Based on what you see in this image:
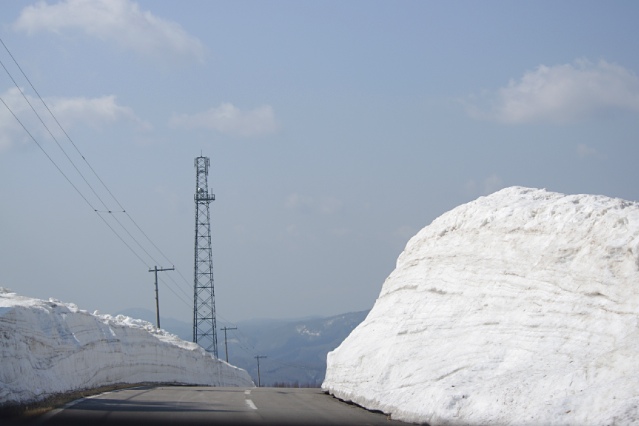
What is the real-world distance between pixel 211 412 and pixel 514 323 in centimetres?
658

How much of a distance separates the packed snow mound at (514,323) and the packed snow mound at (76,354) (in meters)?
8.50

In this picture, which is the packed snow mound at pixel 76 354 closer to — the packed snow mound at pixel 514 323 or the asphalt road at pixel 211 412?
the asphalt road at pixel 211 412

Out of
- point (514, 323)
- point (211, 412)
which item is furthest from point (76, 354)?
point (514, 323)

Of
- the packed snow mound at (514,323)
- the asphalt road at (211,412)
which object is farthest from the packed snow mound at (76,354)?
the packed snow mound at (514,323)

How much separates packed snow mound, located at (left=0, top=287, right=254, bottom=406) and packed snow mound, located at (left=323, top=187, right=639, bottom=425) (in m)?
8.50

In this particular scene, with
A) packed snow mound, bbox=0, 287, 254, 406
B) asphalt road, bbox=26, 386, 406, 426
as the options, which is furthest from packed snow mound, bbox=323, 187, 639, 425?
packed snow mound, bbox=0, 287, 254, 406

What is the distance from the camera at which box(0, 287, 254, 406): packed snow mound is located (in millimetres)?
22431

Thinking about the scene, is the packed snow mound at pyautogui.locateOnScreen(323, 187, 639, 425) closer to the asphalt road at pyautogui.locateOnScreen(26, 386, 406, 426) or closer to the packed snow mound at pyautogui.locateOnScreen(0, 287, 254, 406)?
the asphalt road at pyautogui.locateOnScreen(26, 386, 406, 426)

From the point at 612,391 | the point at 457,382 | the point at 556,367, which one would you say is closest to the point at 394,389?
the point at 457,382

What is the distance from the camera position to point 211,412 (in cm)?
1819

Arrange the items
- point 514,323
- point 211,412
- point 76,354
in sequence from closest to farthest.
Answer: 1. point 514,323
2. point 211,412
3. point 76,354

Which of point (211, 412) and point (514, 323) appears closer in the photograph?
point (514, 323)

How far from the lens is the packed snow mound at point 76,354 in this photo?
2243 cm

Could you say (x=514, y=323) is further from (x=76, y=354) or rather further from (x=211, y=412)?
(x=76, y=354)
